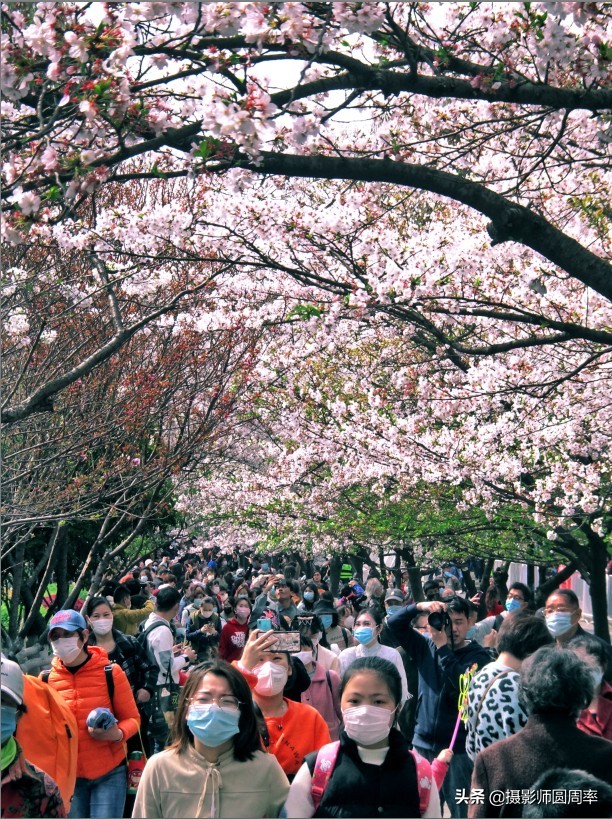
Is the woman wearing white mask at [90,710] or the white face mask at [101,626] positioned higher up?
the white face mask at [101,626]

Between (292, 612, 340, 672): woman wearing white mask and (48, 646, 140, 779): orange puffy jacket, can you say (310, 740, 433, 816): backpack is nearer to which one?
(48, 646, 140, 779): orange puffy jacket

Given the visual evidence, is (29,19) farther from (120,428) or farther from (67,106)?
(120,428)

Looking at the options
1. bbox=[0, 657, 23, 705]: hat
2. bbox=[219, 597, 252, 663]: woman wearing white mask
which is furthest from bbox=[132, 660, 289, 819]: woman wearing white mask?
bbox=[219, 597, 252, 663]: woman wearing white mask

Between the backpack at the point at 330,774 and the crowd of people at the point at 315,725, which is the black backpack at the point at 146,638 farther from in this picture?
the backpack at the point at 330,774

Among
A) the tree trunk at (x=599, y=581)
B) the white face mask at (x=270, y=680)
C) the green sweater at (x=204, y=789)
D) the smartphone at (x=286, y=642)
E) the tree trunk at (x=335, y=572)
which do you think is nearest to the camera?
the green sweater at (x=204, y=789)

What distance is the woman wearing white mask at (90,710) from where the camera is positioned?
22.5ft

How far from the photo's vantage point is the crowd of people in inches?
173

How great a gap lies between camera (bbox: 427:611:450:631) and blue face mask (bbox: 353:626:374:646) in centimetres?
169

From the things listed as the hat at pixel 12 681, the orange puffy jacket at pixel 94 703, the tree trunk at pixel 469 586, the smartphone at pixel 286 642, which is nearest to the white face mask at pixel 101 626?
the orange puffy jacket at pixel 94 703

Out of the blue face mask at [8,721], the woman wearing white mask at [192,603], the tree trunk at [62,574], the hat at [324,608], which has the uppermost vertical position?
the tree trunk at [62,574]

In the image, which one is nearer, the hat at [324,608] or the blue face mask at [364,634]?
the blue face mask at [364,634]

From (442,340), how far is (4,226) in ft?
13.8

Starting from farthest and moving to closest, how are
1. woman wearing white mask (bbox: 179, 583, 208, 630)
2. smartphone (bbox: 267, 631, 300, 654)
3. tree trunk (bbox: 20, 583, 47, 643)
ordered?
tree trunk (bbox: 20, 583, 47, 643) < woman wearing white mask (bbox: 179, 583, 208, 630) < smartphone (bbox: 267, 631, 300, 654)

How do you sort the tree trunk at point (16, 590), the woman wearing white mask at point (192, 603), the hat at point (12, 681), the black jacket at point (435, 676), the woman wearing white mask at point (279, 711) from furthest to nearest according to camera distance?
the tree trunk at point (16, 590) < the woman wearing white mask at point (192, 603) < the black jacket at point (435, 676) < the woman wearing white mask at point (279, 711) < the hat at point (12, 681)
